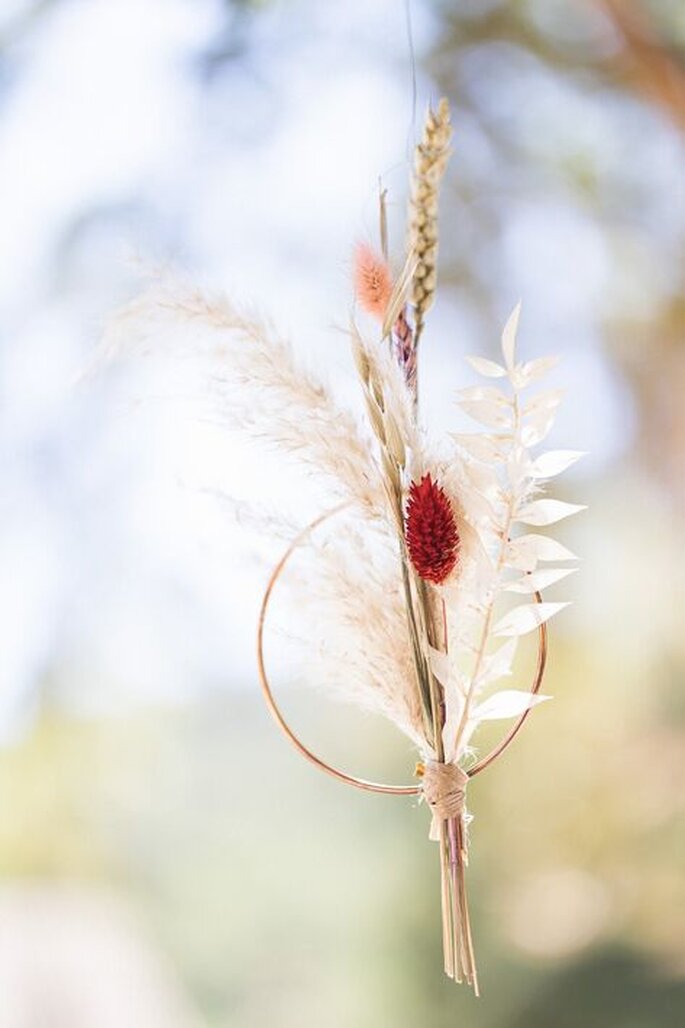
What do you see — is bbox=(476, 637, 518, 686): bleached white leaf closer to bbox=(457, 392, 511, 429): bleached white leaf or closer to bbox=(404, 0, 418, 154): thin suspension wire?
bbox=(457, 392, 511, 429): bleached white leaf

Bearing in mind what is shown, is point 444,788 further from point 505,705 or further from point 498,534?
point 498,534

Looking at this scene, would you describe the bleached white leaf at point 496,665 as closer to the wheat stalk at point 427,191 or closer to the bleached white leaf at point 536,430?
the bleached white leaf at point 536,430

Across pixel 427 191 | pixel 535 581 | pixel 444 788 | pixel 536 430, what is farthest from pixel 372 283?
pixel 444 788

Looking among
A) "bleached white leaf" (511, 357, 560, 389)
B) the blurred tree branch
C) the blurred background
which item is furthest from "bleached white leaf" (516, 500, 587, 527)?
the blurred tree branch

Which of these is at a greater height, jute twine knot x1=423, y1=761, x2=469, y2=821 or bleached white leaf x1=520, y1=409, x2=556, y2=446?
bleached white leaf x1=520, y1=409, x2=556, y2=446

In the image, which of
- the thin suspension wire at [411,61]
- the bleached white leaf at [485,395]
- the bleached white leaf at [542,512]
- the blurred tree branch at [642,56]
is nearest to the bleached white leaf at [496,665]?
the bleached white leaf at [542,512]
